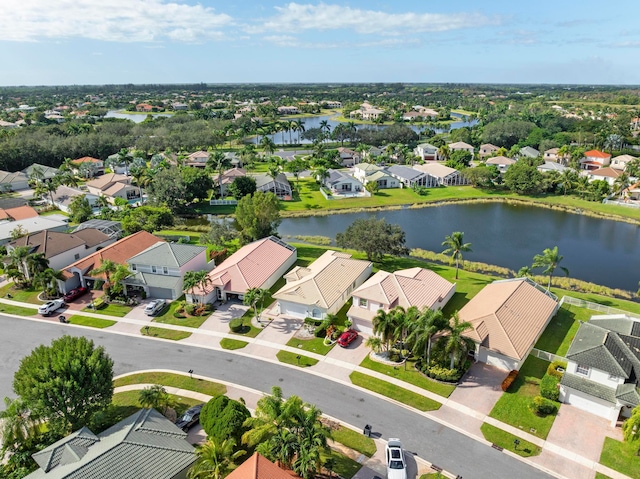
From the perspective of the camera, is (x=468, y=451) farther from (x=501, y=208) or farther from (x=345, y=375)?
(x=501, y=208)

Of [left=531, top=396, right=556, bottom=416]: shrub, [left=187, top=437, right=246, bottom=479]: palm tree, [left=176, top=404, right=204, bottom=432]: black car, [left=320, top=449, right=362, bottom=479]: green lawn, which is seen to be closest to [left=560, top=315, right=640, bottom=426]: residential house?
[left=531, top=396, right=556, bottom=416]: shrub

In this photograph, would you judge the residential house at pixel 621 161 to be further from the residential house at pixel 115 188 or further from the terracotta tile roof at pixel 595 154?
the residential house at pixel 115 188

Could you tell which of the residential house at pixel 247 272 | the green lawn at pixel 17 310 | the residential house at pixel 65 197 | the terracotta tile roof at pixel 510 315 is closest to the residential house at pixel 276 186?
the residential house at pixel 65 197

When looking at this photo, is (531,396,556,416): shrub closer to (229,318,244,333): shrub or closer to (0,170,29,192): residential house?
(229,318,244,333): shrub

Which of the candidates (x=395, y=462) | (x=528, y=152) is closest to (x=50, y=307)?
(x=395, y=462)

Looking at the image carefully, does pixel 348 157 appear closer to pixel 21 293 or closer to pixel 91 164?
pixel 91 164

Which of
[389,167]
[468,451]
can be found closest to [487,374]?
[468,451]
